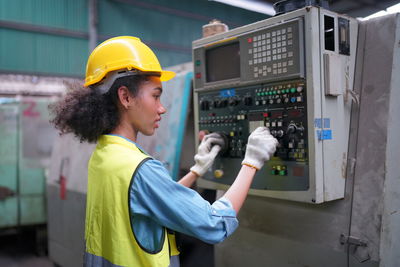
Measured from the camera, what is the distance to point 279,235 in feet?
4.50

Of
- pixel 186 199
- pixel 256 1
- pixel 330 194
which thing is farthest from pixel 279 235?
pixel 256 1

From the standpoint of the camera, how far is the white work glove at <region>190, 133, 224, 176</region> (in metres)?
1.33

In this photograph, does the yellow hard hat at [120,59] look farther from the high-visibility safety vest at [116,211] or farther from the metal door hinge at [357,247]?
the metal door hinge at [357,247]

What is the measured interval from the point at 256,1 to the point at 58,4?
7.56 feet

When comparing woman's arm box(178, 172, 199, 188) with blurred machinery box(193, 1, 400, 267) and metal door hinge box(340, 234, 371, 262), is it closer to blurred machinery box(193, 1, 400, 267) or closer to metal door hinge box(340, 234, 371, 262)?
blurred machinery box(193, 1, 400, 267)

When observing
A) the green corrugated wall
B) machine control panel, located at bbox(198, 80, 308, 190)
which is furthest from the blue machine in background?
machine control panel, located at bbox(198, 80, 308, 190)

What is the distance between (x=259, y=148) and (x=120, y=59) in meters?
0.49

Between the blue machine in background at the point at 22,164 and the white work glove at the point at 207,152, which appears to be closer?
the white work glove at the point at 207,152

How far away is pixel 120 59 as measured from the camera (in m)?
1.03

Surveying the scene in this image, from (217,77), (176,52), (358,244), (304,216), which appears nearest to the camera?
(358,244)

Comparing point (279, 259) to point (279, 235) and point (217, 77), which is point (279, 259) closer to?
point (279, 235)

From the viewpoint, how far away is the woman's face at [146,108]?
3.37 ft

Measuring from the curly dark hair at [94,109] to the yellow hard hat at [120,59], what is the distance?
0.10 feet

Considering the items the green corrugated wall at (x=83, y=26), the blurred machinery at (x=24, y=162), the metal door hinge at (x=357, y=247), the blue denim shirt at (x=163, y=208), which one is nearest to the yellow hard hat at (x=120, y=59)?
the blue denim shirt at (x=163, y=208)
